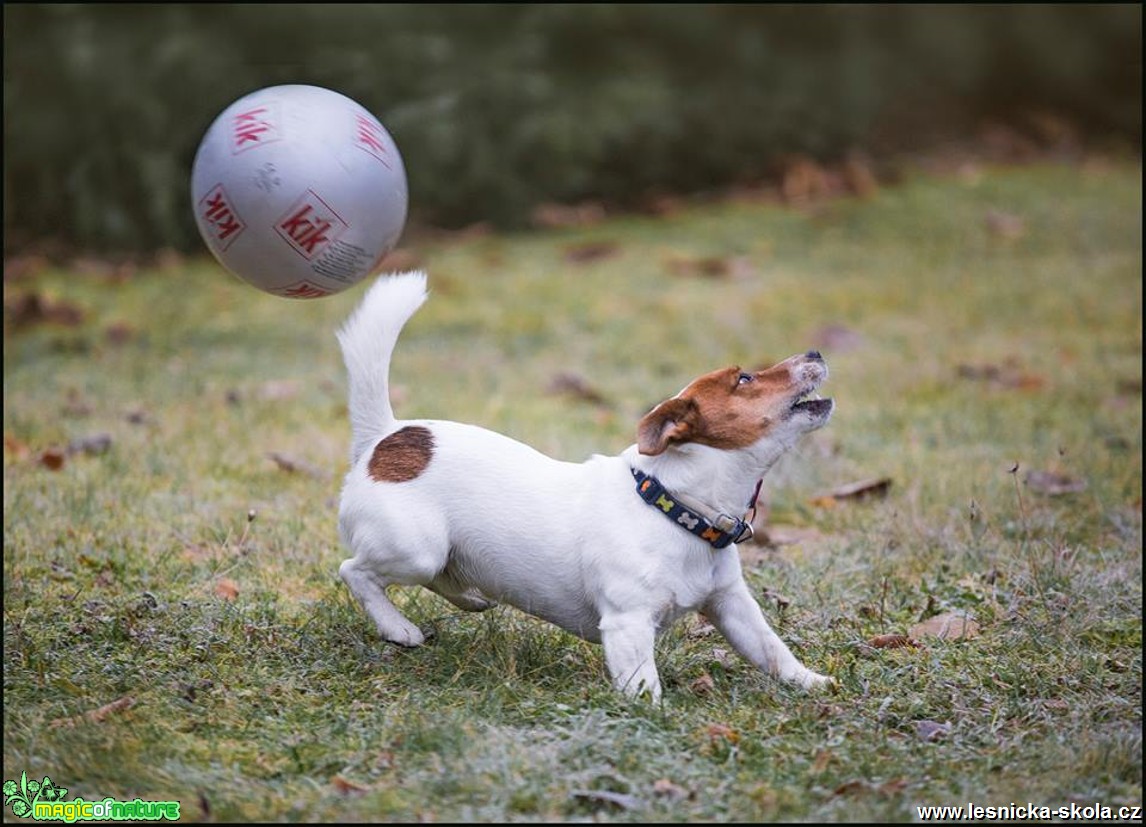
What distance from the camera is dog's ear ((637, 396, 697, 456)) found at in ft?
11.5

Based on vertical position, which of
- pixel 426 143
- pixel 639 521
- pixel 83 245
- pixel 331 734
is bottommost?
pixel 83 245

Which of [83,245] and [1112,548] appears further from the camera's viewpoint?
[83,245]

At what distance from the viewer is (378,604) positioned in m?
3.80

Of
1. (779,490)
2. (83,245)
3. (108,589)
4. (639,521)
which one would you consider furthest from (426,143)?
(639,521)

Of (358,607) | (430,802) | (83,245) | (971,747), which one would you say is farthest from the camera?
(83,245)

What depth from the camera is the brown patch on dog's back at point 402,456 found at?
12.3 ft

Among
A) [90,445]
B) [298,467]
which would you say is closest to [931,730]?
[298,467]

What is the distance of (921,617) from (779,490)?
4.52ft

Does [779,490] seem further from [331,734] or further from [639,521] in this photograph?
[331,734]

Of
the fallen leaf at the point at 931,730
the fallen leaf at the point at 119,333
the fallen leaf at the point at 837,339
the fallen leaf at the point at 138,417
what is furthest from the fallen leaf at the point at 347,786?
the fallen leaf at the point at 119,333

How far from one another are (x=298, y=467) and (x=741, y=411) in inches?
95.7

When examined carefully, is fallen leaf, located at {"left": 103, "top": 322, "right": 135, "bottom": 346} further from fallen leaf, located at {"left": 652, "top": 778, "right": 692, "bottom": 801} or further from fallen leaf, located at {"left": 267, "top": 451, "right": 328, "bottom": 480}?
fallen leaf, located at {"left": 652, "top": 778, "right": 692, "bottom": 801}

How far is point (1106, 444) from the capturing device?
5965mm

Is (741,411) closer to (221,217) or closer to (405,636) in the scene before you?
(405,636)
